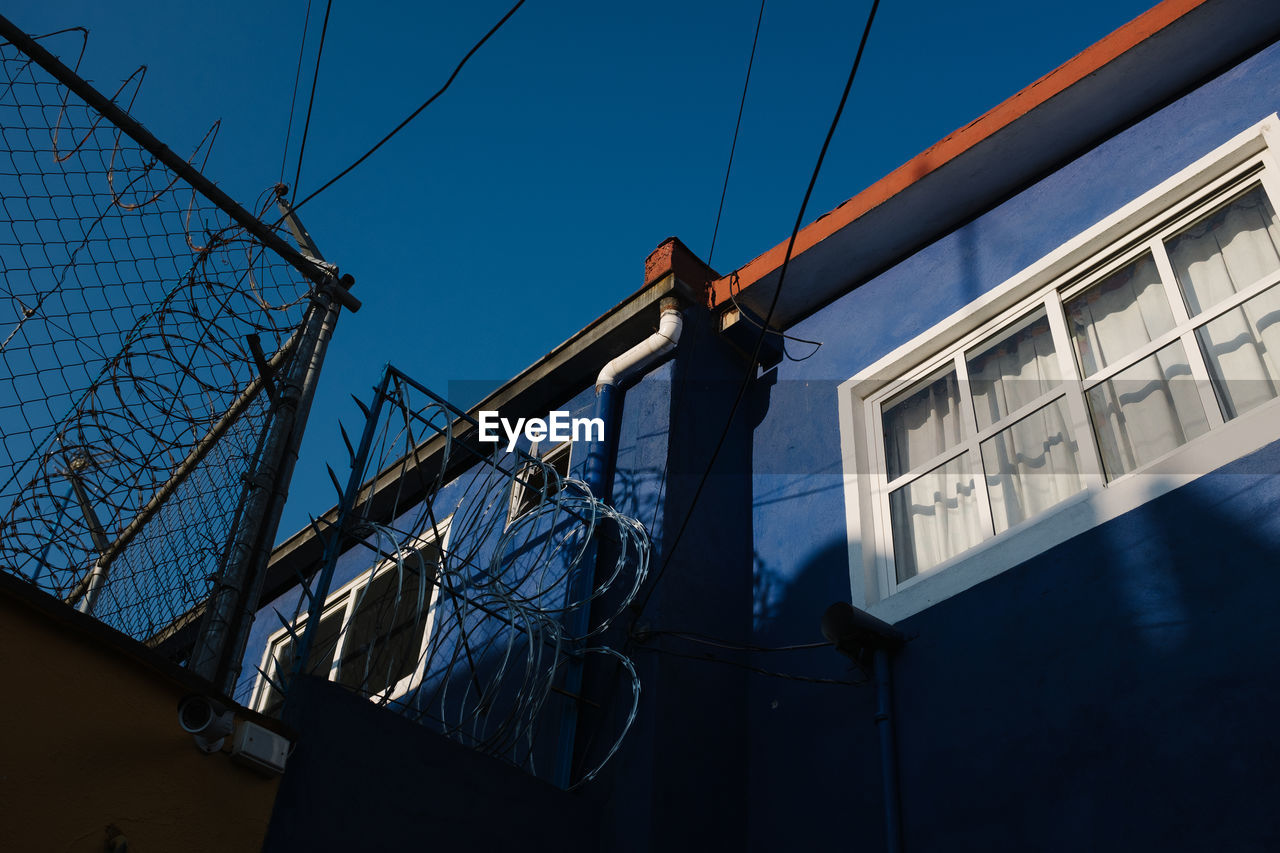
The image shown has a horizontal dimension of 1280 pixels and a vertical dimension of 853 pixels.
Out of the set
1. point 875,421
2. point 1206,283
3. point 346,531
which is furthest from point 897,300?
point 346,531

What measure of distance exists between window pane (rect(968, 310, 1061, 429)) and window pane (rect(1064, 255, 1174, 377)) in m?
0.15

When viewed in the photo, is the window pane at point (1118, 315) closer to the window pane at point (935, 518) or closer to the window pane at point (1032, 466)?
the window pane at point (1032, 466)

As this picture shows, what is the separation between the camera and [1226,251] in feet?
15.4

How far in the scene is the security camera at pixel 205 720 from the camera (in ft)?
11.4

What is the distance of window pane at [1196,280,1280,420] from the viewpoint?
426cm

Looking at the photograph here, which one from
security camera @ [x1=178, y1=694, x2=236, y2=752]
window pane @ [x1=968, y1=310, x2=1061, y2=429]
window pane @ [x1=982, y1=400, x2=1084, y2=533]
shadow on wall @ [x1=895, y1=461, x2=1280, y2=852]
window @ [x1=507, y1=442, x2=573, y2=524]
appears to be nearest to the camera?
security camera @ [x1=178, y1=694, x2=236, y2=752]

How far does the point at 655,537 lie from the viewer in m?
5.56

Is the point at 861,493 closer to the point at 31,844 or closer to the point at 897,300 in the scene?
the point at 897,300

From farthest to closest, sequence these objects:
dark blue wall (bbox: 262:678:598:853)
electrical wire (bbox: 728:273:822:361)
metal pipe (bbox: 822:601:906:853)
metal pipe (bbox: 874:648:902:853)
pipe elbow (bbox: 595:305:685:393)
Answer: electrical wire (bbox: 728:273:822:361) → pipe elbow (bbox: 595:305:685:393) → metal pipe (bbox: 822:601:906:853) → metal pipe (bbox: 874:648:902:853) → dark blue wall (bbox: 262:678:598:853)

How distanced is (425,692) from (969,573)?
3289 mm

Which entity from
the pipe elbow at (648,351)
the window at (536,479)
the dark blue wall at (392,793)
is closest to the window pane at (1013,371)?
the pipe elbow at (648,351)

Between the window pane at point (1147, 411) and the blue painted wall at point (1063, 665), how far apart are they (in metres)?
0.37

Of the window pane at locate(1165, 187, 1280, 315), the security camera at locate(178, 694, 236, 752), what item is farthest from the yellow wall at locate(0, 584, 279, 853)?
the window pane at locate(1165, 187, 1280, 315)

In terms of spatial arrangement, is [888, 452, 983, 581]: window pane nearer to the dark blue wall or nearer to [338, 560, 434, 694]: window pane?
the dark blue wall
